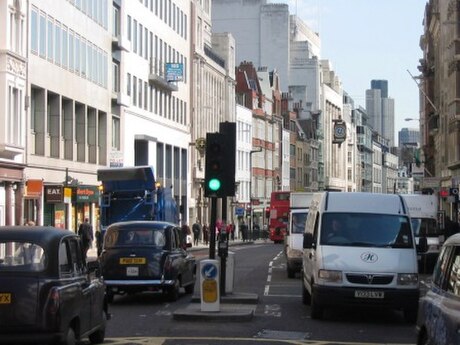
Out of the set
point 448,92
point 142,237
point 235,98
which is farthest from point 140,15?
point 142,237

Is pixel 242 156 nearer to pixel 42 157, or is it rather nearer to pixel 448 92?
pixel 448 92

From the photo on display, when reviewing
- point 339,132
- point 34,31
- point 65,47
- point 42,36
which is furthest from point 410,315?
point 339,132

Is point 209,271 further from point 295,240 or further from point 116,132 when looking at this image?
point 116,132

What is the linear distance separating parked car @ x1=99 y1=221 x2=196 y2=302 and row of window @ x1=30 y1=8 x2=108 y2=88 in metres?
25.9

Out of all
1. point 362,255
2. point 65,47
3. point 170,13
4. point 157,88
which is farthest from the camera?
point 170,13

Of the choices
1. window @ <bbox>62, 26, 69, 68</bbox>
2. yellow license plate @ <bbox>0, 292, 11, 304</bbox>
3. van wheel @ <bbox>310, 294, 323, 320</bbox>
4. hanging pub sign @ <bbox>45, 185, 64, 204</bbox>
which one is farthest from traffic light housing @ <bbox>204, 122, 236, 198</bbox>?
window @ <bbox>62, 26, 69, 68</bbox>

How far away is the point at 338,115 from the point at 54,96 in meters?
124

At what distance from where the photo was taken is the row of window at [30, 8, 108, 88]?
156 feet

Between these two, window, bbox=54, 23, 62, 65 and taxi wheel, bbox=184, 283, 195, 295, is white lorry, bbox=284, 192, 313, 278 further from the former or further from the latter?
window, bbox=54, 23, 62, 65

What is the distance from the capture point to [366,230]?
1906 centimetres

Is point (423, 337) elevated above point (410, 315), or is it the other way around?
point (423, 337)

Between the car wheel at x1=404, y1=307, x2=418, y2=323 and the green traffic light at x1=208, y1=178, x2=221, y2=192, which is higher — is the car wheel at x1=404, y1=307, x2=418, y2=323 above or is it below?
below

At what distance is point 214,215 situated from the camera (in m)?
20.6

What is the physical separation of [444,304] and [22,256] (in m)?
5.14
